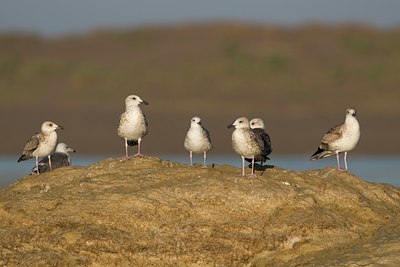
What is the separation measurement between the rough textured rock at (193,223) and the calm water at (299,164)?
36.4 ft

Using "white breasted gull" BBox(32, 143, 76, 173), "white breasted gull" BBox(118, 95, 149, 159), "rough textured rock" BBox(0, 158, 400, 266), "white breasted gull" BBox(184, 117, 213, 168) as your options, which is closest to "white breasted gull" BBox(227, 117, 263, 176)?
"rough textured rock" BBox(0, 158, 400, 266)

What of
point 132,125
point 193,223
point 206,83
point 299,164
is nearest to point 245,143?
point 132,125

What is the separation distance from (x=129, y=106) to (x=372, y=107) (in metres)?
28.5

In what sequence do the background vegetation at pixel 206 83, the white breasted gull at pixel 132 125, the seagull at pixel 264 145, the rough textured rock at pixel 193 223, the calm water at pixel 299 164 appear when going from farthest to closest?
the background vegetation at pixel 206 83, the calm water at pixel 299 164, the white breasted gull at pixel 132 125, the seagull at pixel 264 145, the rough textured rock at pixel 193 223

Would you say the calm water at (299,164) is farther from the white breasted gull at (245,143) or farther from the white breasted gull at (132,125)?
the white breasted gull at (245,143)

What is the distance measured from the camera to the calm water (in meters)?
25.8

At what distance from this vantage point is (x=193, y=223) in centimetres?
1160

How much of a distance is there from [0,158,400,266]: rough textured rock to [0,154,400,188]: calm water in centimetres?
1108

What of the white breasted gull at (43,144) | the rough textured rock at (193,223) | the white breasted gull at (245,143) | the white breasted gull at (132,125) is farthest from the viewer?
the white breasted gull at (43,144)

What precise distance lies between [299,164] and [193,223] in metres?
17.6

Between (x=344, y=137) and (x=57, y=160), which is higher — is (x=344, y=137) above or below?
above

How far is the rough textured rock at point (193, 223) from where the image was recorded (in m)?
11.2

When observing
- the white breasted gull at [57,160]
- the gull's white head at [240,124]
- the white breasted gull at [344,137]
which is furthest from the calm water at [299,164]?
the gull's white head at [240,124]

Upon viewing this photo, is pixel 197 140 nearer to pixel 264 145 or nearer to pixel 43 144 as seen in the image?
pixel 264 145
